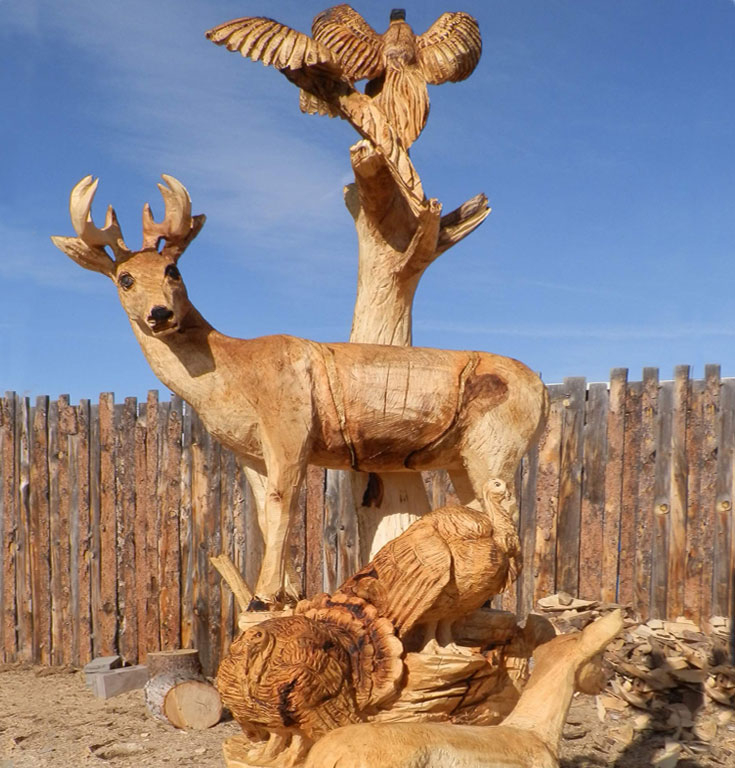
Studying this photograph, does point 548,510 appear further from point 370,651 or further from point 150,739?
point 370,651

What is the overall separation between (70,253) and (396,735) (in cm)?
178

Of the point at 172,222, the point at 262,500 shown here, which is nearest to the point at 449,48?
the point at 172,222

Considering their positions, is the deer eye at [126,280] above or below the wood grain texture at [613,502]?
above

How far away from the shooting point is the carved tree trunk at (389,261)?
3008 millimetres

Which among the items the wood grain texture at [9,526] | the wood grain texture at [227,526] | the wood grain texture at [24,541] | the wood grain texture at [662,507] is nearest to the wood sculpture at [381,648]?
the wood grain texture at [662,507]

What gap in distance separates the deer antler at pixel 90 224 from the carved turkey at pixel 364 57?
0.80 meters

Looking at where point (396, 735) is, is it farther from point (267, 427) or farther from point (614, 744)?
point (614, 744)

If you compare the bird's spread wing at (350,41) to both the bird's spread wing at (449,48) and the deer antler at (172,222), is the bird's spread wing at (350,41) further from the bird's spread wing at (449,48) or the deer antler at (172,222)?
the deer antler at (172,222)

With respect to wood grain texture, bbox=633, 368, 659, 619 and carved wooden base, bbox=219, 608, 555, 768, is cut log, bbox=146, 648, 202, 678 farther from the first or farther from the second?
carved wooden base, bbox=219, 608, 555, 768

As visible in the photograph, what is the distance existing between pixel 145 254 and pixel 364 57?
1.17m

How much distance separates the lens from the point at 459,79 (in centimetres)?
335

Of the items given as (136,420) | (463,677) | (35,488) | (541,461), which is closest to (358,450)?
(463,677)

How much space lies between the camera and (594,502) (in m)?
4.85

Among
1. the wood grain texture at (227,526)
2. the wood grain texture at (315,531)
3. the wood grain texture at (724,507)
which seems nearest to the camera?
the wood grain texture at (724,507)
